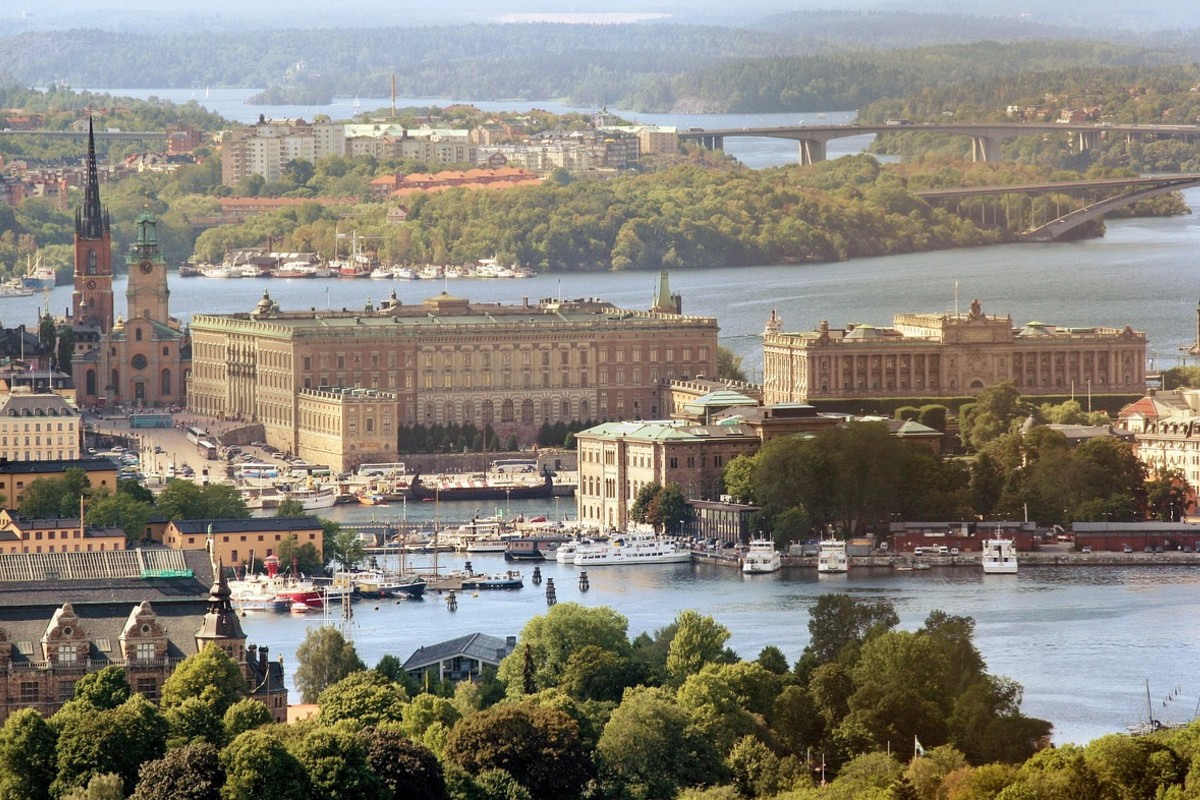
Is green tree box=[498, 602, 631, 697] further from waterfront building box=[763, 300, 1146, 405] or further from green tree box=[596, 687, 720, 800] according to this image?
waterfront building box=[763, 300, 1146, 405]

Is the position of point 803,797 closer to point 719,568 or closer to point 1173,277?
point 719,568

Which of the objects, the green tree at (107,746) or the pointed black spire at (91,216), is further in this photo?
the pointed black spire at (91,216)

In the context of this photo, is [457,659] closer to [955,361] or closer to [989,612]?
[989,612]

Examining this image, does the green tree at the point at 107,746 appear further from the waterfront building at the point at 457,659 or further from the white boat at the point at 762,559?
the white boat at the point at 762,559

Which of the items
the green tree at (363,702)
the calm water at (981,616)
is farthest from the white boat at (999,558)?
the green tree at (363,702)

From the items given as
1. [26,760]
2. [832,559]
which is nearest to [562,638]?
[26,760]

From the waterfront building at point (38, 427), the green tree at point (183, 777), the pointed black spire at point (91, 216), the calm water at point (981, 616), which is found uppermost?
the pointed black spire at point (91, 216)

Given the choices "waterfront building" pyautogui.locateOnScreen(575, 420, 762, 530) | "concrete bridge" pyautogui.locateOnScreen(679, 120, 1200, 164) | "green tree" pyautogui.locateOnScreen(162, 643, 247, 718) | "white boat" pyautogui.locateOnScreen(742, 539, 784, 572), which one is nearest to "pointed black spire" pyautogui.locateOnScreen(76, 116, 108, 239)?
"waterfront building" pyautogui.locateOnScreen(575, 420, 762, 530)

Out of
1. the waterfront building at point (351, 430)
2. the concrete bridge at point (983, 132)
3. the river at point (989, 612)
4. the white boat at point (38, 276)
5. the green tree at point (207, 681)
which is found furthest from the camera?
the concrete bridge at point (983, 132)
